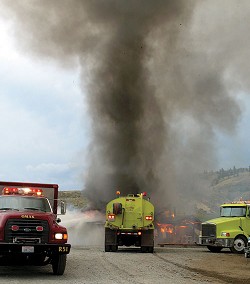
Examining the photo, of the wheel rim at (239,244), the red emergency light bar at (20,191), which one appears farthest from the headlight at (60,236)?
the wheel rim at (239,244)

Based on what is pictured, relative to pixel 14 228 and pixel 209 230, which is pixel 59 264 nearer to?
pixel 14 228

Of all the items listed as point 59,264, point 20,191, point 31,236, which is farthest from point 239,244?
point 31,236

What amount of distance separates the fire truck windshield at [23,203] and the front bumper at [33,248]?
4.89 ft

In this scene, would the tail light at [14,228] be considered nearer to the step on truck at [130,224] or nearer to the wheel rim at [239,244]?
the step on truck at [130,224]

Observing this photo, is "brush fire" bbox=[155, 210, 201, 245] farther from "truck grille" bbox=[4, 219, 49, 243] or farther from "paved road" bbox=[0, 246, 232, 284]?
"truck grille" bbox=[4, 219, 49, 243]

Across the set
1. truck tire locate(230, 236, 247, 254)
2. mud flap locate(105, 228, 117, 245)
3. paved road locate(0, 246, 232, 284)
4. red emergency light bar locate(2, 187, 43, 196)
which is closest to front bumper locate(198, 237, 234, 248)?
truck tire locate(230, 236, 247, 254)

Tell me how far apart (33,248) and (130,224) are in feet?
40.8

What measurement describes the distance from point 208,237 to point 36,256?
14.1m

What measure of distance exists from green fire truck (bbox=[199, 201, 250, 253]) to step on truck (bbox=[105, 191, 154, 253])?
9.74 feet

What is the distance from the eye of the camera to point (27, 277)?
1261 centimetres

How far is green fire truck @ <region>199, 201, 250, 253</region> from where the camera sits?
2439cm

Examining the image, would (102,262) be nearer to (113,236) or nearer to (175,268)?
(175,268)

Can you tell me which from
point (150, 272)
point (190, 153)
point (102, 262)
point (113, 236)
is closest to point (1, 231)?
point (150, 272)

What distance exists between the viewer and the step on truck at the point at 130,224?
24.3 metres
